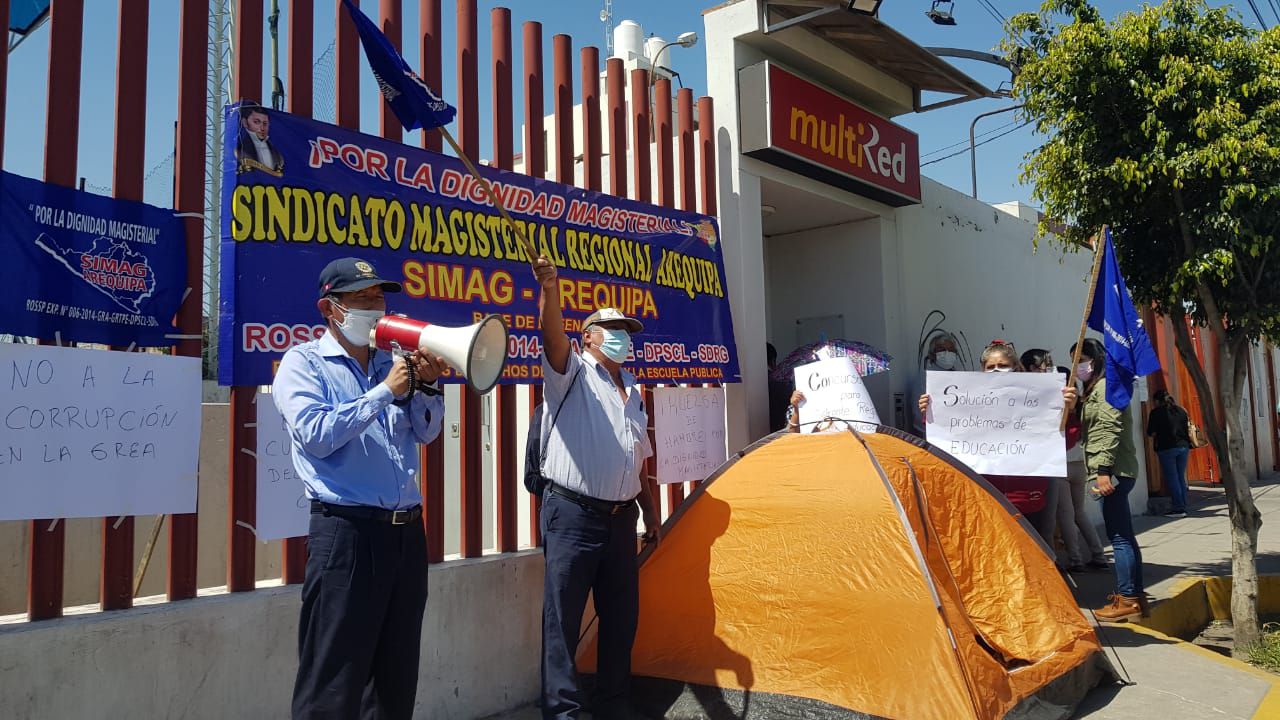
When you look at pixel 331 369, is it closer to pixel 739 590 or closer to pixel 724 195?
pixel 739 590

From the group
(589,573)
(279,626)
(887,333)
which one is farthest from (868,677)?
(887,333)

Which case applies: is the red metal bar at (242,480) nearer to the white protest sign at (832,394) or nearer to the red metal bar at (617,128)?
the red metal bar at (617,128)

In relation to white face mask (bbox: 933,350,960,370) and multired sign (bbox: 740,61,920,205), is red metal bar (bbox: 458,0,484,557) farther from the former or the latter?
white face mask (bbox: 933,350,960,370)

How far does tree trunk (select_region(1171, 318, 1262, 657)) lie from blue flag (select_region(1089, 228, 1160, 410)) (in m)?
0.81

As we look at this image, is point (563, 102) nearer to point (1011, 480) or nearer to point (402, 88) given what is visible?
point (402, 88)

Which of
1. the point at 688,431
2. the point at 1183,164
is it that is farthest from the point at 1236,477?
the point at 688,431

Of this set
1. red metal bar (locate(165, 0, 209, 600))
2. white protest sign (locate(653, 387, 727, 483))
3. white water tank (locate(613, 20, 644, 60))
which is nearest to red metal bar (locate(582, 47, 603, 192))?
white protest sign (locate(653, 387, 727, 483))

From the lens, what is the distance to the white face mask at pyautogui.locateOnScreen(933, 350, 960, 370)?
26.8ft

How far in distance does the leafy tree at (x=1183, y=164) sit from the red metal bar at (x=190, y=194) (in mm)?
5089

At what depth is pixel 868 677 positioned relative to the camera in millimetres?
3861

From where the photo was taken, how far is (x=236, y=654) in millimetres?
3564

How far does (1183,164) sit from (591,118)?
3626 millimetres

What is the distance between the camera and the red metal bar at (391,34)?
4.31 m

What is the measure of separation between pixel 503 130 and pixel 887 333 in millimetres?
4590
